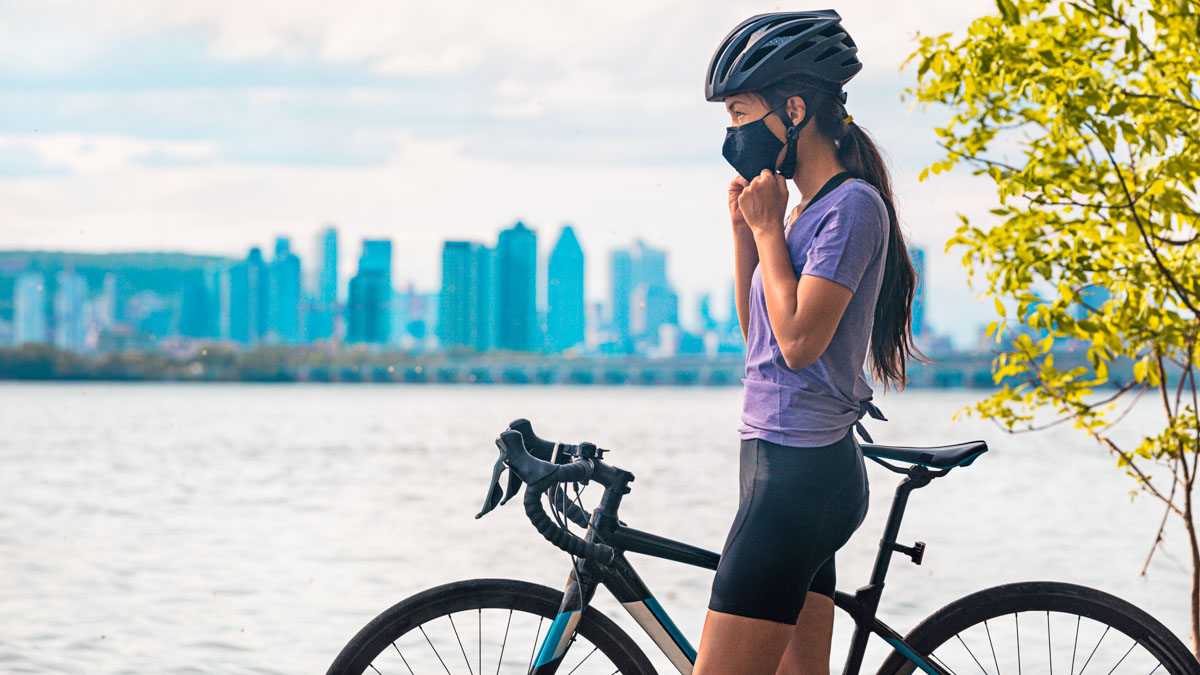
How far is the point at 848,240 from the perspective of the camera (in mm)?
2289

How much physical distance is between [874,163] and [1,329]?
146703 millimetres

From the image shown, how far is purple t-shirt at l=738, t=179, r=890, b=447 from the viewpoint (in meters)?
2.30

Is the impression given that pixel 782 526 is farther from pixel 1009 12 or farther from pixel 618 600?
pixel 1009 12

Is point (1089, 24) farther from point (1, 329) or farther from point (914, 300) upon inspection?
point (1, 329)

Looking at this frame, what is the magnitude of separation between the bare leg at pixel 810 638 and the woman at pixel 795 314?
0.26 m

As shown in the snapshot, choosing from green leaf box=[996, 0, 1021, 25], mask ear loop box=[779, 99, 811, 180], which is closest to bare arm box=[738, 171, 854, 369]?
mask ear loop box=[779, 99, 811, 180]

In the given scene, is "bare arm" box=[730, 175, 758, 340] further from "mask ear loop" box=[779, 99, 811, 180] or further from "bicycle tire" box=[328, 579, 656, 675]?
"bicycle tire" box=[328, 579, 656, 675]

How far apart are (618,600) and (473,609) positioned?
0.32 meters

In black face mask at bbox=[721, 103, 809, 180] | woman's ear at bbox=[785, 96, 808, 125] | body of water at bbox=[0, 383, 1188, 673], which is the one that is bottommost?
body of water at bbox=[0, 383, 1188, 673]

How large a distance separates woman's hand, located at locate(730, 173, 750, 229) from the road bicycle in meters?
0.55

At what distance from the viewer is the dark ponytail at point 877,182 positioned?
247 centimetres

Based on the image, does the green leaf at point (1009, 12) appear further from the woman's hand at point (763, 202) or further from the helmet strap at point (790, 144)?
the woman's hand at point (763, 202)

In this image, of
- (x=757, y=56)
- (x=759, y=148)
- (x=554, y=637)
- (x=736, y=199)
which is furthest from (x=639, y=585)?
(x=757, y=56)

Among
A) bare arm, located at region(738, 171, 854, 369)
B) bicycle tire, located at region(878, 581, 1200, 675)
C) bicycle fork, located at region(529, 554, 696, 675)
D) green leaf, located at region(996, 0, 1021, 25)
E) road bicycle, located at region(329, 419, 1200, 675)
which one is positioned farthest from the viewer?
green leaf, located at region(996, 0, 1021, 25)
